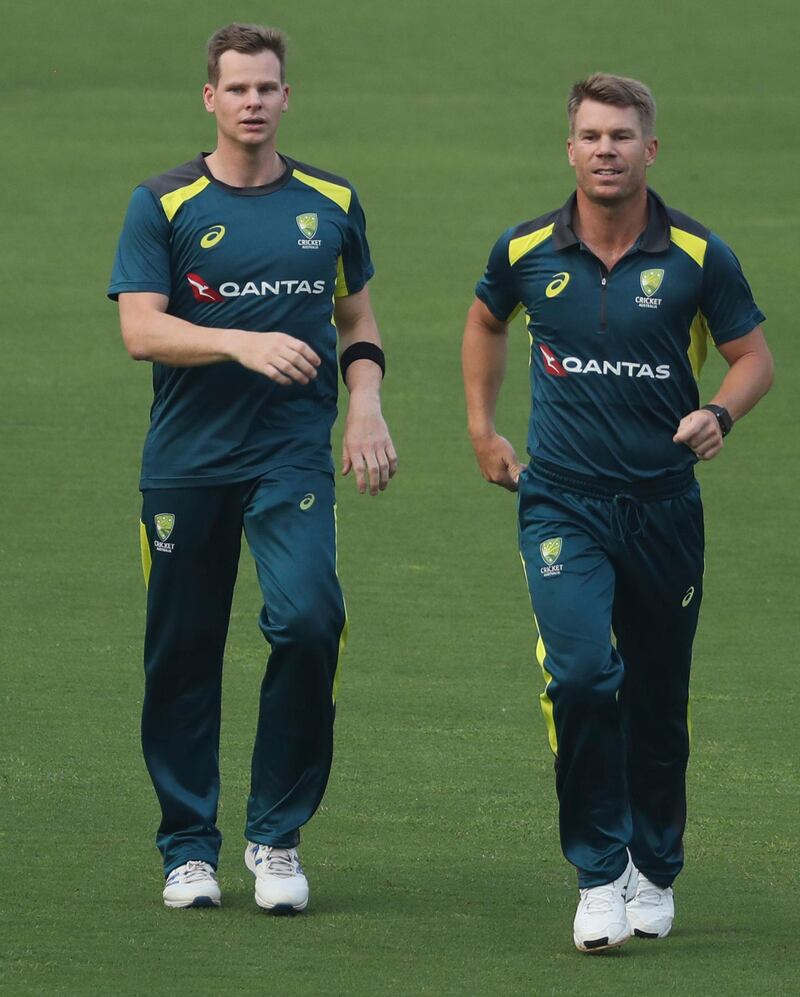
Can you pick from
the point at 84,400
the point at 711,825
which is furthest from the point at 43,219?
the point at 711,825

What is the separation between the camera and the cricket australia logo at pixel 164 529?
477 cm

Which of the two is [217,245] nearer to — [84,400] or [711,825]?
[711,825]

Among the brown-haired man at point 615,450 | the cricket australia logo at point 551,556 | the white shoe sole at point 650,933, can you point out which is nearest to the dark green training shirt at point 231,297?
the brown-haired man at point 615,450

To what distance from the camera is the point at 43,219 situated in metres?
15.0

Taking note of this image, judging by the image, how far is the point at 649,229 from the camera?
4.58m

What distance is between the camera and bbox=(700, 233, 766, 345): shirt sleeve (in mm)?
4547

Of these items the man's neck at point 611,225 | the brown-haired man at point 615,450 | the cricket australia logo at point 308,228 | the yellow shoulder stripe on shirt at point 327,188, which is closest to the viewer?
the brown-haired man at point 615,450

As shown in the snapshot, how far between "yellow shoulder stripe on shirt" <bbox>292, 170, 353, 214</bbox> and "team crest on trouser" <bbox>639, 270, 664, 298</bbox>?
2.63 feet

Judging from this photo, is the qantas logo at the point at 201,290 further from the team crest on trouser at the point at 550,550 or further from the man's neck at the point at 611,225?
the team crest on trouser at the point at 550,550

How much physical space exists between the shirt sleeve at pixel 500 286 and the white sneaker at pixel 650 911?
1.36 m

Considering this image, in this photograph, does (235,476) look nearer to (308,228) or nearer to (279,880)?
(308,228)

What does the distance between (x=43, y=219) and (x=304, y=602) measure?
10.9 m

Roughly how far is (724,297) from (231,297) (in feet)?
3.73

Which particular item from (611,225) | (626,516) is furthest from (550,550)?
(611,225)
